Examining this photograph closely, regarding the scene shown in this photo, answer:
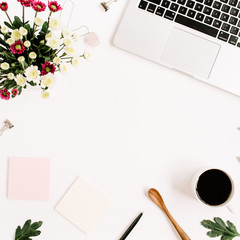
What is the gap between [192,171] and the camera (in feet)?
2.61

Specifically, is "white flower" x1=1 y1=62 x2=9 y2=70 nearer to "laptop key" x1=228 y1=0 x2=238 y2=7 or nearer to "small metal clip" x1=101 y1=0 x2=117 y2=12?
"small metal clip" x1=101 y1=0 x2=117 y2=12

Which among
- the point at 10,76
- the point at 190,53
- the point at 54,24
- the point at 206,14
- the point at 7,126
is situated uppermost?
the point at 206,14

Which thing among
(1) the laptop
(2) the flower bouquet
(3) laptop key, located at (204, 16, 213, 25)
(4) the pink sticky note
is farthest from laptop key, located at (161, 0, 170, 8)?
(4) the pink sticky note

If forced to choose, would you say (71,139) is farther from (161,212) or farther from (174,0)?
(174,0)

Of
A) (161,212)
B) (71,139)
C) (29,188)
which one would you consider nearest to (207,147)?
(161,212)

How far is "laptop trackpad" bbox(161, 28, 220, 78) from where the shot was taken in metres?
0.75

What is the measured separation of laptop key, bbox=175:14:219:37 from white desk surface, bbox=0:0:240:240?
0.42 feet

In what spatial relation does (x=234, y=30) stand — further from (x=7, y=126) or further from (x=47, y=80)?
(x=7, y=126)

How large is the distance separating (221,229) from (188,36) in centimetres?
53

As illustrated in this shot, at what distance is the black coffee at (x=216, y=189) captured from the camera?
0.73m

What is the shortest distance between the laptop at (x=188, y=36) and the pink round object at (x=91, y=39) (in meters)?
0.05

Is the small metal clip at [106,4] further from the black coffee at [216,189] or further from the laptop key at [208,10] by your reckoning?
the black coffee at [216,189]

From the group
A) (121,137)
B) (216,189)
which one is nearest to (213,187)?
(216,189)

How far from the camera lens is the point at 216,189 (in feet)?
2.39
